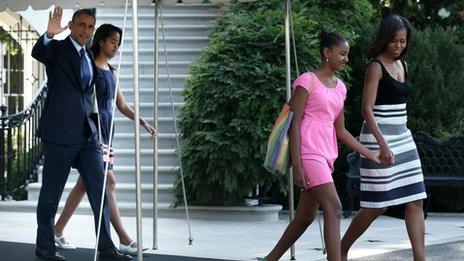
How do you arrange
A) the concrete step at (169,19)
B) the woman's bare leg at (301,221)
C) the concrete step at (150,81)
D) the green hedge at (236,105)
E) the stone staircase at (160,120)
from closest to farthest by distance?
the woman's bare leg at (301,221)
the green hedge at (236,105)
the stone staircase at (160,120)
the concrete step at (150,81)
the concrete step at (169,19)

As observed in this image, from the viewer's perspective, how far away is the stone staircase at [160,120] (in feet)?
38.9

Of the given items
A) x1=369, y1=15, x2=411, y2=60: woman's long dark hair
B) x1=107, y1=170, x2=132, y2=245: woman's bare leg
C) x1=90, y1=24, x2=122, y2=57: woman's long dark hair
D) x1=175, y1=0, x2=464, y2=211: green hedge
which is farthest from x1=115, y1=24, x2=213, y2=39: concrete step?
x1=369, y1=15, x2=411, y2=60: woman's long dark hair

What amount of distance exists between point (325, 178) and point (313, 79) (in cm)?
67

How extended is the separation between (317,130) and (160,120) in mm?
6691

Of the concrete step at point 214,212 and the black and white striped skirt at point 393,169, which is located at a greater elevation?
the black and white striped skirt at point 393,169

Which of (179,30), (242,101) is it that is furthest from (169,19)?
(242,101)

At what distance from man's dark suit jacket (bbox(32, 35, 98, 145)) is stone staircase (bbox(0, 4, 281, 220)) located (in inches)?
157

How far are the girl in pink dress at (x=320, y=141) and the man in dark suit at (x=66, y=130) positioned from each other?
5.10 ft

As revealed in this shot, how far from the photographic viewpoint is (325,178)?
22.5 feet

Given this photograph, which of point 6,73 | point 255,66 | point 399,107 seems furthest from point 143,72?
point 399,107

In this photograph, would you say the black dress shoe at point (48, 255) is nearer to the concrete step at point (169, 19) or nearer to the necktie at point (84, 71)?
the necktie at point (84, 71)

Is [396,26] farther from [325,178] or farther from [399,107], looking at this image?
[325,178]

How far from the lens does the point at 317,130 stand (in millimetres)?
6957

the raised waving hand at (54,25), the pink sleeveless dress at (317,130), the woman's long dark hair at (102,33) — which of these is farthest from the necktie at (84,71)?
the pink sleeveless dress at (317,130)
